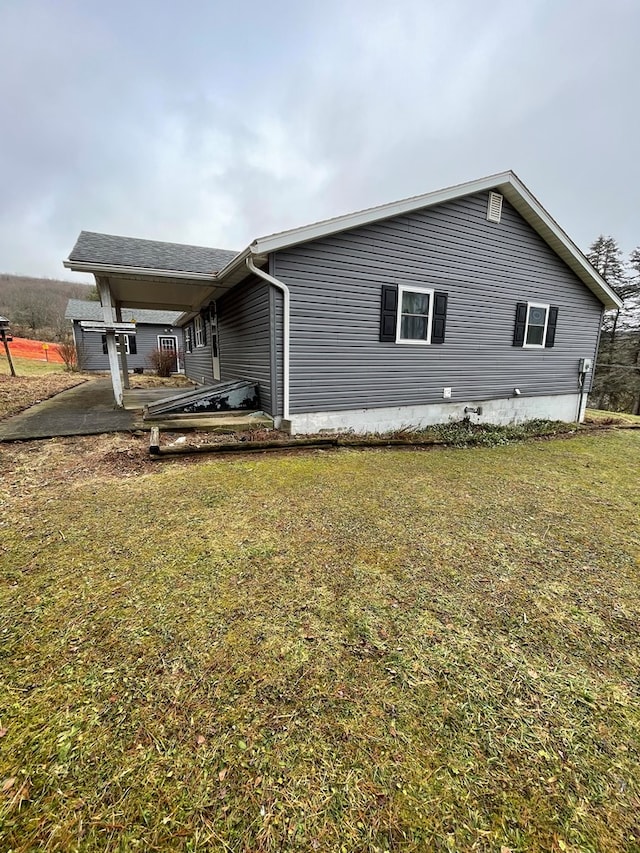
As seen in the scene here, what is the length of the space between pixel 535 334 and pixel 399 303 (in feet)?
14.2

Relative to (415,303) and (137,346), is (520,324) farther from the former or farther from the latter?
(137,346)

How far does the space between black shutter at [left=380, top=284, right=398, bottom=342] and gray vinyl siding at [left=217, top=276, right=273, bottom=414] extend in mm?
2156

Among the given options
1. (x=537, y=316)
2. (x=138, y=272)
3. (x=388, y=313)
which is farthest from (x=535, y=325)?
(x=138, y=272)

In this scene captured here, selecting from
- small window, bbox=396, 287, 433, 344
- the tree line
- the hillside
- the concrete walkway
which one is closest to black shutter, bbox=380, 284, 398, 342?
small window, bbox=396, 287, 433, 344

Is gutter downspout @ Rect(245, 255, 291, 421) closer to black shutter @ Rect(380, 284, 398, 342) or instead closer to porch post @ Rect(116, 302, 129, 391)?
black shutter @ Rect(380, 284, 398, 342)

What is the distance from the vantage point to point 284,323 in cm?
610

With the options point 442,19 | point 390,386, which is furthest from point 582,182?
point 390,386

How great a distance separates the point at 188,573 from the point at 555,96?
22.4 m

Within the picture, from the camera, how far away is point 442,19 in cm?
1064

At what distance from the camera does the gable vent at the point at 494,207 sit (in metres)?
7.59

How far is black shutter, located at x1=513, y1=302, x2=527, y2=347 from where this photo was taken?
8578 millimetres

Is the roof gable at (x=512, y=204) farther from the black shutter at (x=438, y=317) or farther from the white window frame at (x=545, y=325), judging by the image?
the black shutter at (x=438, y=317)

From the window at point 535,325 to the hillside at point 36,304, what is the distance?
126 ft

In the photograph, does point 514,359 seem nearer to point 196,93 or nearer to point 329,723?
point 329,723
